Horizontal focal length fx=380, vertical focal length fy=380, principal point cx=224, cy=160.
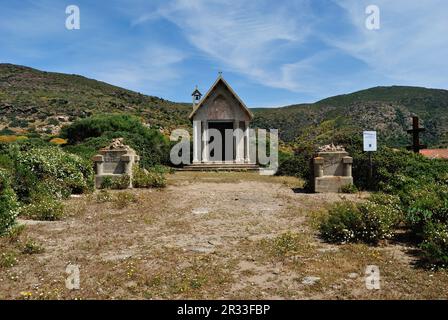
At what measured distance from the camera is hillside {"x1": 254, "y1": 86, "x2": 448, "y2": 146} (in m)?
64.8

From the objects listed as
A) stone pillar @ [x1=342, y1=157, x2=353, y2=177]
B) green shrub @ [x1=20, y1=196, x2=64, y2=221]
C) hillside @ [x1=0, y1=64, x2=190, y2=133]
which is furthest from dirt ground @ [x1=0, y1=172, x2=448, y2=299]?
hillside @ [x1=0, y1=64, x2=190, y2=133]

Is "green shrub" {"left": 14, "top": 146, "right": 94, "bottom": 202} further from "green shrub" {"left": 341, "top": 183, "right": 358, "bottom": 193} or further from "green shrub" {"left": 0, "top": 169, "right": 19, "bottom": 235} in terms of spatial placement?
"green shrub" {"left": 341, "top": 183, "right": 358, "bottom": 193}

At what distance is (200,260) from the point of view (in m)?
5.68

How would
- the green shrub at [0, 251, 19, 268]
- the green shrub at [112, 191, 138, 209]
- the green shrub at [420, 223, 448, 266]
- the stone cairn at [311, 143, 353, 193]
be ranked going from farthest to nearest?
the stone cairn at [311, 143, 353, 193]
the green shrub at [112, 191, 138, 209]
the green shrub at [0, 251, 19, 268]
the green shrub at [420, 223, 448, 266]

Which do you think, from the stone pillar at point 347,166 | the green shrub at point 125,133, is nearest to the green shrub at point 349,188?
the stone pillar at point 347,166

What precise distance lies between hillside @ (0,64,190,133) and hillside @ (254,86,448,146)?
22.1 meters

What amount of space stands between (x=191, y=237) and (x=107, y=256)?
67.8 inches

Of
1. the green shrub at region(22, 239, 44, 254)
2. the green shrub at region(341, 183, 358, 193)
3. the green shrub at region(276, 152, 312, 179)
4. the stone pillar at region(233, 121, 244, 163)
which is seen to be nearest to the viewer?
the green shrub at region(22, 239, 44, 254)

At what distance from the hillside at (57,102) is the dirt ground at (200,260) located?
129 feet

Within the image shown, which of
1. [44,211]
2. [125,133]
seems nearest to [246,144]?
[125,133]

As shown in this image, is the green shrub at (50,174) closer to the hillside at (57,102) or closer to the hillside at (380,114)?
the hillside at (57,102)

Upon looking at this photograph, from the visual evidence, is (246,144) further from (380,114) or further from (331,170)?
(380,114)
